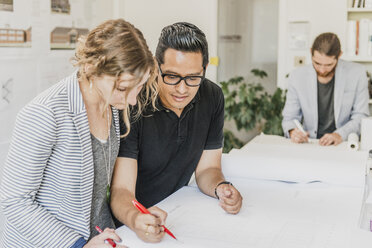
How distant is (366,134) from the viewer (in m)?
2.56

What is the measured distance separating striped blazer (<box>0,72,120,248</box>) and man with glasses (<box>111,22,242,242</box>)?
182mm

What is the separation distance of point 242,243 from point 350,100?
2339 millimetres

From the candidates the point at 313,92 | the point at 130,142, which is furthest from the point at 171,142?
the point at 313,92

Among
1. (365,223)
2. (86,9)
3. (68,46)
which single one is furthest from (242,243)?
(86,9)

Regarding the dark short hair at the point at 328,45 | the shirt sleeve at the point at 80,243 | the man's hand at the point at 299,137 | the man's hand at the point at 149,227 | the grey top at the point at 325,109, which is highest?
the dark short hair at the point at 328,45

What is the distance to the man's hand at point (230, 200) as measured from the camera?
1534 millimetres

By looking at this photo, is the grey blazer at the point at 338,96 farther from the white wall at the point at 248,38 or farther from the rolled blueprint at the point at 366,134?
the white wall at the point at 248,38

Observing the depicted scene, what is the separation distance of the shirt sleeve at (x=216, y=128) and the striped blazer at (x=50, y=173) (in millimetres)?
620

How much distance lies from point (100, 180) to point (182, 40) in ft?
1.70

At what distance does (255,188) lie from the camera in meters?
1.84

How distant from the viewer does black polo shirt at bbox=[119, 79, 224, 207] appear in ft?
5.47

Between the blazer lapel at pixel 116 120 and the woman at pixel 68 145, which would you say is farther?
the blazer lapel at pixel 116 120

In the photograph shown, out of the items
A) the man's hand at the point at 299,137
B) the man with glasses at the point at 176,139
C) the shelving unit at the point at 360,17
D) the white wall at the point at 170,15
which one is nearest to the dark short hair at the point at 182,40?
the man with glasses at the point at 176,139

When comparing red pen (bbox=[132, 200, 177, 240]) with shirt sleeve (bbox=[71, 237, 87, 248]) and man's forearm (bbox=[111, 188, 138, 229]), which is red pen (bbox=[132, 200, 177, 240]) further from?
shirt sleeve (bbox=[71, 237, 87, 248])
